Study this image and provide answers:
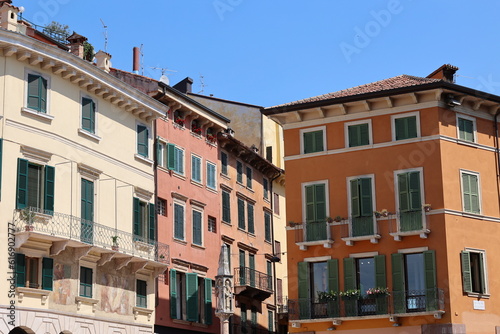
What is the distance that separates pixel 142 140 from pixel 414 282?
12506 mm

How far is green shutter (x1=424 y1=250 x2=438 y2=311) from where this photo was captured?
121 feet

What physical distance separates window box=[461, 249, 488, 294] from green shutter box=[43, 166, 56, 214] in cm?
1584

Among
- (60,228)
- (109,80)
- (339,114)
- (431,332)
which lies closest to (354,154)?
(339,114)

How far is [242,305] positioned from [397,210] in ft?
42.5

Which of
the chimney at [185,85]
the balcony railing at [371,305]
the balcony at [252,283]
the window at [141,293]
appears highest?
the chimney at [185,85]

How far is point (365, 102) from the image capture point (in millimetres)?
39750

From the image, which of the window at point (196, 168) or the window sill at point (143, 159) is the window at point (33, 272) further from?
the window at point (196, 168)

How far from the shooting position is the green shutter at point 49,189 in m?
33.1

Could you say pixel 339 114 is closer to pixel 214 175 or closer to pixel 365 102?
pixel 365 102

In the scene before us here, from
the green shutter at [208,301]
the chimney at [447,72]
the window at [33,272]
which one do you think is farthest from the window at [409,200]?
the window at [33,272]

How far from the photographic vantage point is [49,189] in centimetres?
3341

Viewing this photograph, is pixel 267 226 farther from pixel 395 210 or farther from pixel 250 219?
pixel 395 210

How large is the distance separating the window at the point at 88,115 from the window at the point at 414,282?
1276cm

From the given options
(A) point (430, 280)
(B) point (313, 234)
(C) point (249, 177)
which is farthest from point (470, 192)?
(C) point (249, 177)
